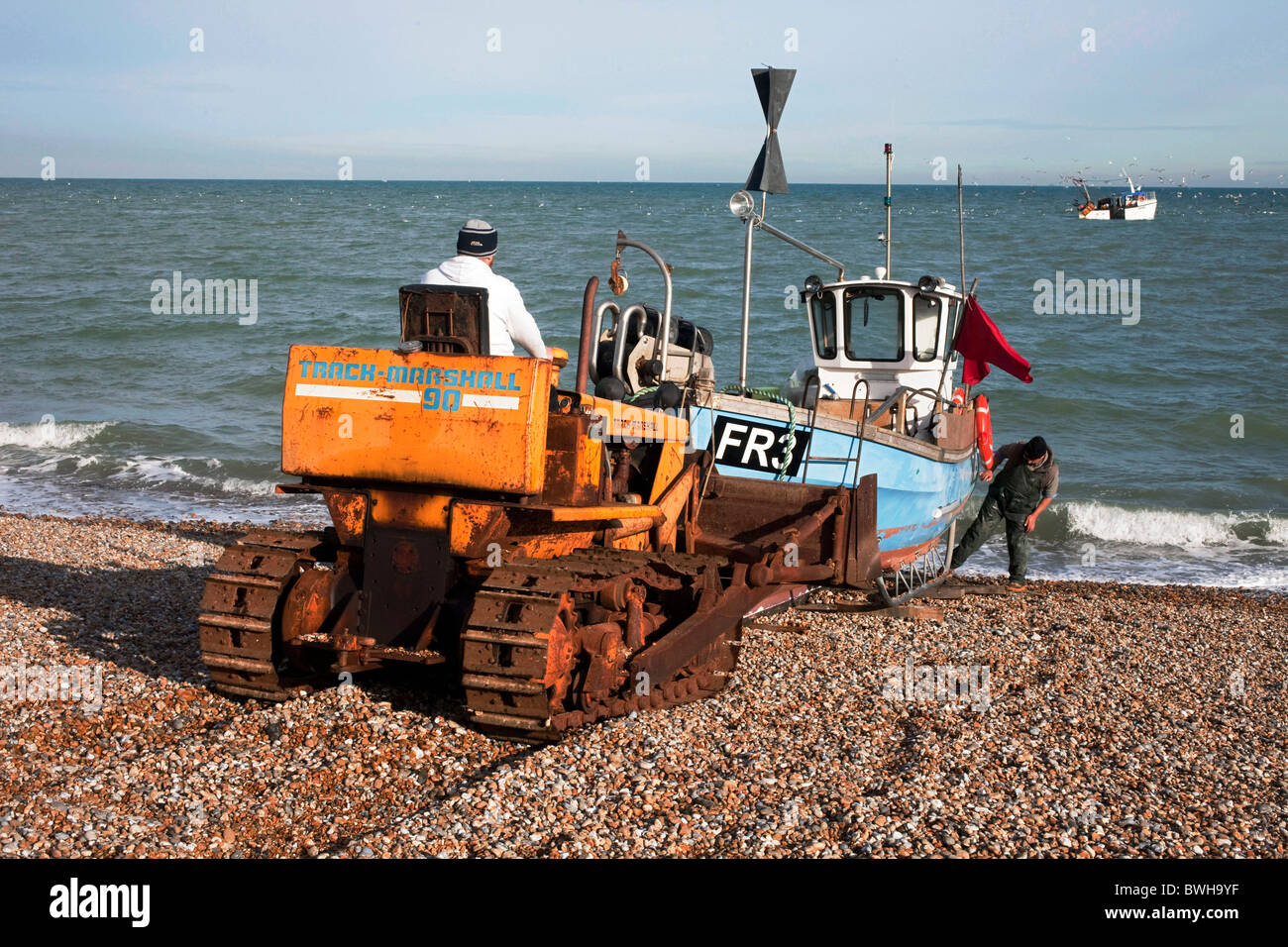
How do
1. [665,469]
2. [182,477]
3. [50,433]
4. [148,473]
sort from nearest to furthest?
[665,469], [182,477], [148,473], [50,433]

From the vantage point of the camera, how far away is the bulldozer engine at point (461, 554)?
5871 mm

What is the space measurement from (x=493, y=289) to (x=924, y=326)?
8188 mm

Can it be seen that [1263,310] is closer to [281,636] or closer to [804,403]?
[804,403]

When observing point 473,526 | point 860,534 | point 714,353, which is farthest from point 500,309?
point 714,353

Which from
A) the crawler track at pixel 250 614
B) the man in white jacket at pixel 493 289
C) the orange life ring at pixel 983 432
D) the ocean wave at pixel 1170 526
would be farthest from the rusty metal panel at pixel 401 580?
the ocean wave at pixel 1170 526

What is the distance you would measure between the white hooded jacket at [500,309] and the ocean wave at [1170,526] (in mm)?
12967

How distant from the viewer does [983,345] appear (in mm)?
13070

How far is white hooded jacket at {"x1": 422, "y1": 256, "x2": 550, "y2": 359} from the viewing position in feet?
21.3

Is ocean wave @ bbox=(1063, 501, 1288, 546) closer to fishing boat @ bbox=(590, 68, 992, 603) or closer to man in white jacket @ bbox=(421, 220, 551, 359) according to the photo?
fishing boat @ bbox=(590, 68, 992, 603)

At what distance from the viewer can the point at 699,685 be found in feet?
24.0

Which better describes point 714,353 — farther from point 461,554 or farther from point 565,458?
point 461,554

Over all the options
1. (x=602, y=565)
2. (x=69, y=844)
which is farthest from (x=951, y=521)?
(x=69, y=844)

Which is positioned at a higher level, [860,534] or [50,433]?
[860,534]

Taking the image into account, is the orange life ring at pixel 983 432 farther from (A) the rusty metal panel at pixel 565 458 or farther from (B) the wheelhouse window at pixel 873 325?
(A) the rusty metal panel at pixel 565 458
